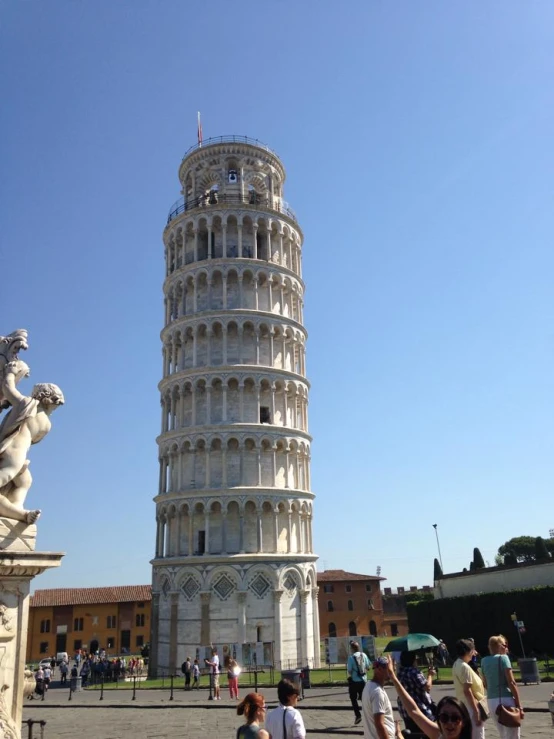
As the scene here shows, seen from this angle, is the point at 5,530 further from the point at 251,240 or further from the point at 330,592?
the point at 330,592

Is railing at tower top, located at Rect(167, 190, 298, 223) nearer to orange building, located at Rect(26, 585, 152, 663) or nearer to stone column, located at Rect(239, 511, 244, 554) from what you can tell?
stone column, located at Rect(239, 511, 244, 554)

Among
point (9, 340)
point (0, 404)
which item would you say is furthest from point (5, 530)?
point (9, 340)

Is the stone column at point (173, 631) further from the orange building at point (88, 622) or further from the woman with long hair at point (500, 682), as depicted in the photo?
the woman with long hair at point (500, 682)

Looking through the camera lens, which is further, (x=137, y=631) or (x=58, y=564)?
(x=137, y=631)

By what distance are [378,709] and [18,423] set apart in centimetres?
506

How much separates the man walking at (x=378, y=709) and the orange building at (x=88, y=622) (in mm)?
67542

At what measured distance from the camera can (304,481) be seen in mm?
44531

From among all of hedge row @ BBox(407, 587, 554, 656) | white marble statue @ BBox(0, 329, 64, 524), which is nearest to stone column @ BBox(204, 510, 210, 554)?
hedge row @ BBox(407, 587, 554, 656)

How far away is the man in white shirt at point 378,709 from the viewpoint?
7035 mm

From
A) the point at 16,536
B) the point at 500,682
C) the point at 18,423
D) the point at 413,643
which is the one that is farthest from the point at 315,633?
the point at 18,423

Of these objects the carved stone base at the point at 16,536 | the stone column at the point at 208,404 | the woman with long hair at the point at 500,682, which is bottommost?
the woman with long hair at the point at 500,682

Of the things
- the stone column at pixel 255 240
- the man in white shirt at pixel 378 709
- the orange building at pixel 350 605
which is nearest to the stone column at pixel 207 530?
the stone column at pixel 255 240

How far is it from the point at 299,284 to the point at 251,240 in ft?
16.9

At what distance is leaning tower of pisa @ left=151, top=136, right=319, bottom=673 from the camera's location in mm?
39188
